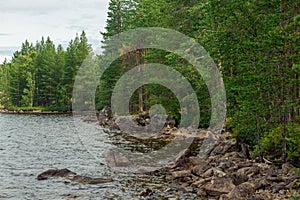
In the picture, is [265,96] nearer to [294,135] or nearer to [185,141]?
Result: [294,135]

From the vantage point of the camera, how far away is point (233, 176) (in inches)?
779

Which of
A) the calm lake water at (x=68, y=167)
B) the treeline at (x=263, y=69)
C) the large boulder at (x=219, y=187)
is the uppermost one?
the treeline at (x=263, y=69)

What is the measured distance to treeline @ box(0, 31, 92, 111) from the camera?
3861 inches

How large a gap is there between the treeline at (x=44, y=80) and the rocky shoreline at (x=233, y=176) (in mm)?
74717

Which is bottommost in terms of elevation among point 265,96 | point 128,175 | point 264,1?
point 128,175

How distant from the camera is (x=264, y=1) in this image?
21016 mm

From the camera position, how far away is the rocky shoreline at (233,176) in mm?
16844

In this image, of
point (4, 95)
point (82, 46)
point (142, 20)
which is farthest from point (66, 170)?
point (4, 95)

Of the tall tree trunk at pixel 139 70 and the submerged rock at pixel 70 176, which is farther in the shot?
the tall tree trunk at pixel 139 70

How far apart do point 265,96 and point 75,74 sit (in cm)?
8029

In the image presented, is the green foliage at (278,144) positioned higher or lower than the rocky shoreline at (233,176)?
higher

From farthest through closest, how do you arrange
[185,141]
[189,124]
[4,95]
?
[4,95], [189,124], [185,141]

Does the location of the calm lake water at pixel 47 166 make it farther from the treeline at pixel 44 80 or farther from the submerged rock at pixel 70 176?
the treeline at pixel 44 80

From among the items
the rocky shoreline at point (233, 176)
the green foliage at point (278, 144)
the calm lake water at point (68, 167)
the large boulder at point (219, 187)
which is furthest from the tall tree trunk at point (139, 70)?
the large boulder at point (219, 187)
